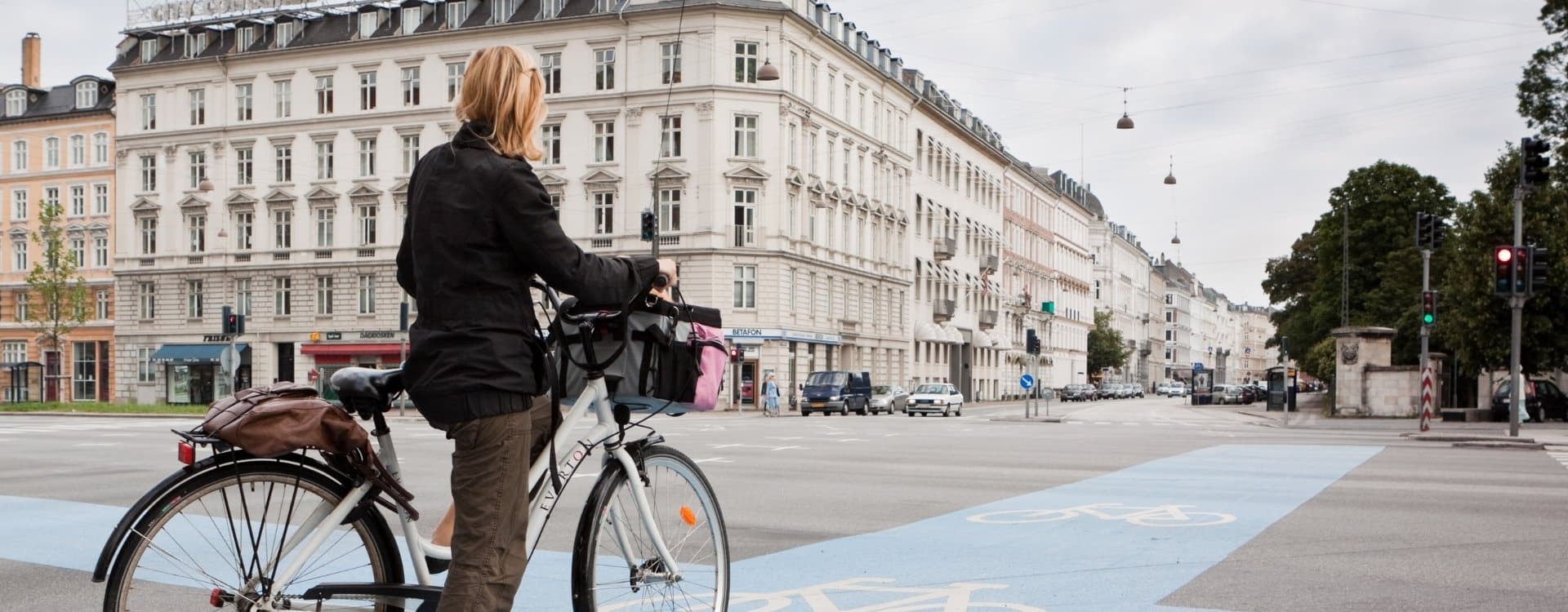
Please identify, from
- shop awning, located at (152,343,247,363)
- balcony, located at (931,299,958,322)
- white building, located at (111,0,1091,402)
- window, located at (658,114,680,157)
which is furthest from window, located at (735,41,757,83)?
shop awning, located at (152,343,247,363)

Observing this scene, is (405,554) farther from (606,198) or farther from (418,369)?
(606,198)

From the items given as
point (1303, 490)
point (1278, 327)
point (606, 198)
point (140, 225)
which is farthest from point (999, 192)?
point (1303, 490)

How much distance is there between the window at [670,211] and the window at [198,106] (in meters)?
22.3

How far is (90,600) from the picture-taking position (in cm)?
625

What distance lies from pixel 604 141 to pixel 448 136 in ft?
19.3

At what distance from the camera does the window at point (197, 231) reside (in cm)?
5828

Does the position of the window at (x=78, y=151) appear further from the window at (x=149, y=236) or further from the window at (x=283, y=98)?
the window at (x=283, y=98)

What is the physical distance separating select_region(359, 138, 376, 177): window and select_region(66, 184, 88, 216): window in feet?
A: 67.5

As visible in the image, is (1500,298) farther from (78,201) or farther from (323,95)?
(78,201)

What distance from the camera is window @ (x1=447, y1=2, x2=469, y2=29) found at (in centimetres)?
5406

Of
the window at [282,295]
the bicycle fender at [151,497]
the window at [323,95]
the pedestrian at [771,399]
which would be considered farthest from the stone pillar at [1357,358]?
the bicycle fender at [151,497]

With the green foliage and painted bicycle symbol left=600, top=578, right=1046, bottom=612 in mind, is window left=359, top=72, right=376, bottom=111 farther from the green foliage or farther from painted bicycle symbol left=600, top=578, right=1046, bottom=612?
painted bicycle symbol left=600, top=578, right=1046, bottom=612

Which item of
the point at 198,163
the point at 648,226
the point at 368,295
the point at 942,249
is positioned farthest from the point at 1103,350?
the point at 648,226

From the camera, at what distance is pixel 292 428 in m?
3.60
